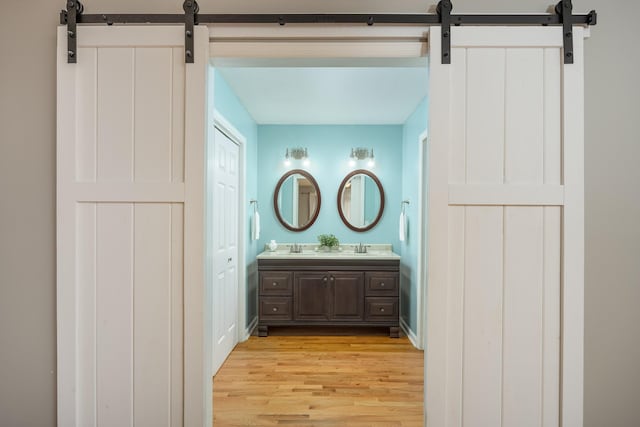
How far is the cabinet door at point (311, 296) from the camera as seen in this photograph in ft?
12.4

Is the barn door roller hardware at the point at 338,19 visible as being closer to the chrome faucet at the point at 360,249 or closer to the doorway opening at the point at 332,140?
the doorway opening at the point at 332,140

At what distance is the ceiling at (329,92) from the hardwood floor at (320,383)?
2329mm

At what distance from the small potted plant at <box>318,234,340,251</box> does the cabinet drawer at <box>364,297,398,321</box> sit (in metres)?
0.80

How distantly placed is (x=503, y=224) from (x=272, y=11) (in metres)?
1.26

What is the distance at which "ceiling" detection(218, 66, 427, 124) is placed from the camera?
2780 millimetres

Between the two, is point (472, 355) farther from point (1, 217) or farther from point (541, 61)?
point (1, 217)

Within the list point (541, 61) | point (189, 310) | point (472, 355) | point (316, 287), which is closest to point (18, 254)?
point (189, 310)

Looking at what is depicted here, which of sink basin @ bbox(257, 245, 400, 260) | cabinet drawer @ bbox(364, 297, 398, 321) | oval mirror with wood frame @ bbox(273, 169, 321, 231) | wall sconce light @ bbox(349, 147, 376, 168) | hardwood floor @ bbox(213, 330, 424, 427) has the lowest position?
hardwood floor @ bbox(213, 330, 424, 427)

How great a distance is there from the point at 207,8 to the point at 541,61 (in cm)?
136

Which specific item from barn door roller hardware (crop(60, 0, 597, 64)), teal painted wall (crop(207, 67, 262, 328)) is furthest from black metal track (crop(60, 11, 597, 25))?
teal painted wall (crop(207, 67, 262, 328))

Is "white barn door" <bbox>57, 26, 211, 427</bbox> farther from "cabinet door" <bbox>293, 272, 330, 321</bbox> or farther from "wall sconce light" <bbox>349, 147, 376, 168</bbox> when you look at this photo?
"wall sconce light" <bbox>349, 147, 376, 168</bbox>

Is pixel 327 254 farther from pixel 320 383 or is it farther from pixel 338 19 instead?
pixel 338 19

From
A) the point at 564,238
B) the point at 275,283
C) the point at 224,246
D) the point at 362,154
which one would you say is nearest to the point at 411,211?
the point at 362,154

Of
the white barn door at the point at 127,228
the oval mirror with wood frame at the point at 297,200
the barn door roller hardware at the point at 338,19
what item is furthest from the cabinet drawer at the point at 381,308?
the barn door roller hardware at the point at 338,19
